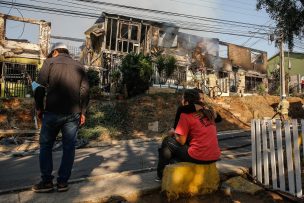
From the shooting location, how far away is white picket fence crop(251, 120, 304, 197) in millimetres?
4383

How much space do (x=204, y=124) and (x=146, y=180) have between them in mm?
1264

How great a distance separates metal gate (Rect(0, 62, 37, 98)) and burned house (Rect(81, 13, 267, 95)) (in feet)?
15.7

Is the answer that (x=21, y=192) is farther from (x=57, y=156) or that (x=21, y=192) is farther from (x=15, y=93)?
(x=15, y=93)

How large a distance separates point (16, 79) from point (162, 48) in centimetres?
1299

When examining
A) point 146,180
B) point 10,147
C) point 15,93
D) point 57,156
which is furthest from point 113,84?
point 146,180

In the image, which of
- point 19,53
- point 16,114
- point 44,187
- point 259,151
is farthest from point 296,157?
point 19,53

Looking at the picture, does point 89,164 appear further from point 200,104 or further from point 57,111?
point 200,104

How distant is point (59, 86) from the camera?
13.6 feet

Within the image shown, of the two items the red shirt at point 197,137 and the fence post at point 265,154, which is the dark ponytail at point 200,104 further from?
the fence post at point 265,154

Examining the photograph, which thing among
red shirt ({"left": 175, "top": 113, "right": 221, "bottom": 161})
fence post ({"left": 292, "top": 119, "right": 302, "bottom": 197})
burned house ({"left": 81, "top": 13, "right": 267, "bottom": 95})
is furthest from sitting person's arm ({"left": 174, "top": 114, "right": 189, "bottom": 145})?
burned house ({"left": 81, "top": 13, "right": 267, "bottom": 95})

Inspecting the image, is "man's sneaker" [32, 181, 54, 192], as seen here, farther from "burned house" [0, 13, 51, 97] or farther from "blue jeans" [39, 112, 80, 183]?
"burned house" [0, 13, 51, 97]

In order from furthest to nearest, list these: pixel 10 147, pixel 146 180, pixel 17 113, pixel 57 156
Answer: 1. pixel 17 113
2. pixel 10 147
3. pixel 57 156
4. pixel 146 180

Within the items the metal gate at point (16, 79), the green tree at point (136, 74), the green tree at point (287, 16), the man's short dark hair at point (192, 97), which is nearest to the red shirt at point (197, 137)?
the man's short dark hair at point (192, 97)

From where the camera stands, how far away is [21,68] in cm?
2317
